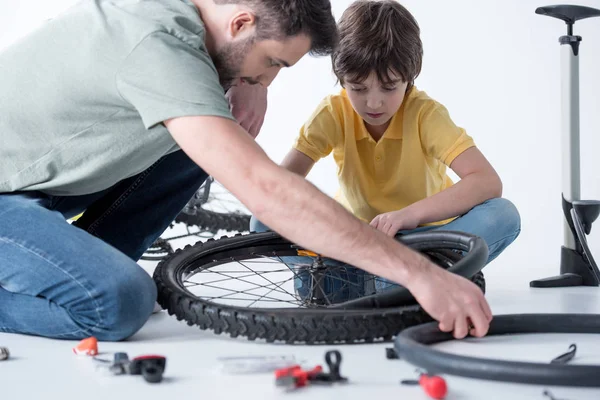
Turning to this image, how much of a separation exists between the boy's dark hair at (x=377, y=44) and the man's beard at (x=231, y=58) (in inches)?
18.6

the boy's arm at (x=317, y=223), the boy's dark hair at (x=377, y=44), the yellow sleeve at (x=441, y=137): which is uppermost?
the boy's dark hair at (x=377, y=44)

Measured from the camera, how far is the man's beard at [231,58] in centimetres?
168

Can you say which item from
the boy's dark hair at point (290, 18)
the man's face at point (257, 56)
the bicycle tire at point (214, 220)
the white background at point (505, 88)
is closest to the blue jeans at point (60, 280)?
the man's face at point (257, 56)

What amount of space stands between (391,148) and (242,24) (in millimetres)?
856

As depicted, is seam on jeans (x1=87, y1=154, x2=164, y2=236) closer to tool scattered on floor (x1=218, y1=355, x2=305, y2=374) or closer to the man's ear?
the man's ear

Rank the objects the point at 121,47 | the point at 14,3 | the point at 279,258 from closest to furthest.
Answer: the point at 121,47 → the point at 279,258 → the point at 14,3

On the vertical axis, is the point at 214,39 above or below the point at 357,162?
above

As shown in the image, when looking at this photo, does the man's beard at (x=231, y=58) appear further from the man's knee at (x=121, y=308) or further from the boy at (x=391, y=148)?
the boy at (x=391, y=148)

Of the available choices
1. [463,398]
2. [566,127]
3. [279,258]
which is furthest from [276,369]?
[566,127]

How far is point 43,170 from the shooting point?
1754 millimetres

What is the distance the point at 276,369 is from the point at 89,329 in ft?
1.51

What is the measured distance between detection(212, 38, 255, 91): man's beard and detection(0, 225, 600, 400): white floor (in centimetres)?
55

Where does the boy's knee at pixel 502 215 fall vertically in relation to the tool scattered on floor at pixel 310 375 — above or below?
above

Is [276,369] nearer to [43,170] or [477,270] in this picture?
[477,270]
